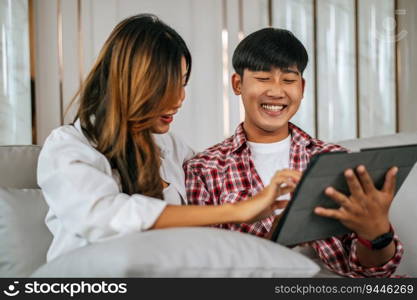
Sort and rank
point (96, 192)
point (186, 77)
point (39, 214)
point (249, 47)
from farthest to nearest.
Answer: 1. point (249, 47)
2. point (39, 214)
3. point (186, 77)
4. point (96, 192)

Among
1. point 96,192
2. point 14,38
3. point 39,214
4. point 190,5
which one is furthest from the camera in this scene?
point 190,5

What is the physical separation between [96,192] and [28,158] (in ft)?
2.09

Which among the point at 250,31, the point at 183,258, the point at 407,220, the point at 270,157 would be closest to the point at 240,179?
the point at 270,157

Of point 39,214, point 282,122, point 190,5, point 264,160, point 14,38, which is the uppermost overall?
point 190,5

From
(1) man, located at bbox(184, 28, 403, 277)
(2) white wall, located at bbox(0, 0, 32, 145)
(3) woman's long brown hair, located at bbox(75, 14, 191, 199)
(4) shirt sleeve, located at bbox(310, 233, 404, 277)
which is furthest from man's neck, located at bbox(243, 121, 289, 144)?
(2) white wall, located at bbox(0, 0, 32, 145)

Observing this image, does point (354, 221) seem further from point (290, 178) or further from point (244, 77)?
point (244, 77)

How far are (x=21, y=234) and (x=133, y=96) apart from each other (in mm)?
499

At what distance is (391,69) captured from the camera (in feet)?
10.1

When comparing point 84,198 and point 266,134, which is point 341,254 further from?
point 84,198

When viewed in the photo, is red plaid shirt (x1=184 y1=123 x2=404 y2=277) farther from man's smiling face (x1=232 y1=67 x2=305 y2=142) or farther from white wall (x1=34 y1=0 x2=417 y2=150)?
white wall (x1=34 y1=0 x2=417 y2=150)

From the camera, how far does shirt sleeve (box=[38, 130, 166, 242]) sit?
98 cm

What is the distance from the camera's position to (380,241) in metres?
1.21

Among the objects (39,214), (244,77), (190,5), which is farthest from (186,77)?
(190,5)

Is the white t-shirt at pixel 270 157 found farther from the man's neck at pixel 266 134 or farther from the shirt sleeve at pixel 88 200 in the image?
the shirt sleeve at pixel 88 200
